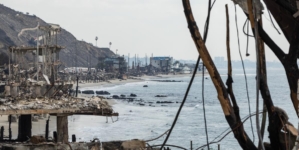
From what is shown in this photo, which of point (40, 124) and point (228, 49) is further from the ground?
point (228, 49)

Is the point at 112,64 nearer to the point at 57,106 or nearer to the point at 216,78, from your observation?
the point at 57,106

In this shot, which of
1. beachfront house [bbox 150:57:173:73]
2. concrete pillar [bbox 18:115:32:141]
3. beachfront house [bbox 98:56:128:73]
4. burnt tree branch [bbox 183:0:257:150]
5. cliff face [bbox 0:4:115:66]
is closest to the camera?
burnt tree branch [bbox 183:0:257:150]

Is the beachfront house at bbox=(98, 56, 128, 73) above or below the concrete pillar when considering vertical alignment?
above

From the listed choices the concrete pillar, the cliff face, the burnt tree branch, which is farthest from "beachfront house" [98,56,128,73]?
the burnt tree branch

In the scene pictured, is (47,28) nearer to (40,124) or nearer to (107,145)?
(40,124)

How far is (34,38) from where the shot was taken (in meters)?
101

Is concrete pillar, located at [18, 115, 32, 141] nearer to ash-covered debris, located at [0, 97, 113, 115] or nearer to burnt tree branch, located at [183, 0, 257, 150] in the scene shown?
ash-covered debris, located at [0, 97, 113, 115]

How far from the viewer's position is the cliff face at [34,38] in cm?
10744

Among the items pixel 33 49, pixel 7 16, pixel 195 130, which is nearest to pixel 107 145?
pixel 33 49

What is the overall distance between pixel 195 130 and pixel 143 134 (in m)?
5.06

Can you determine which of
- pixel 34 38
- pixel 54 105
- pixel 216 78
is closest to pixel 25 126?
pixel 54 105

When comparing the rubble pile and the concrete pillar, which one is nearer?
the rubble pile

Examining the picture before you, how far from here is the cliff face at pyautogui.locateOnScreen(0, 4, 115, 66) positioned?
107 meters

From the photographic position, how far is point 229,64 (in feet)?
12.3
